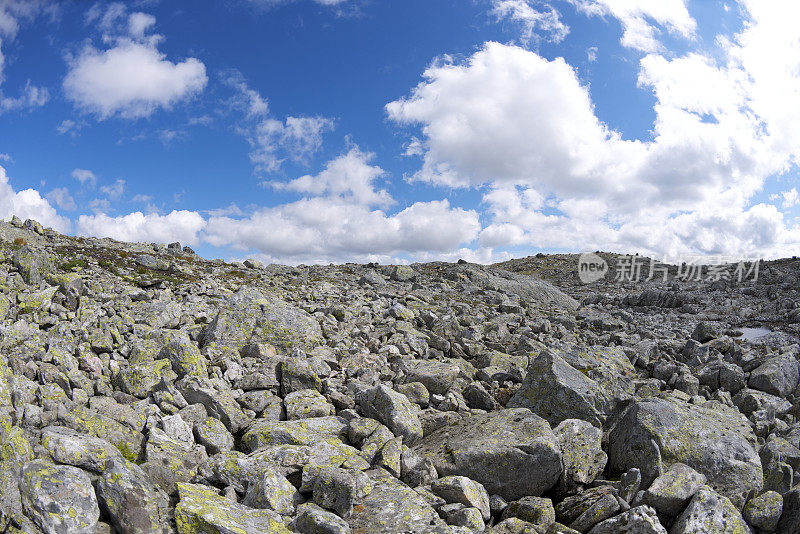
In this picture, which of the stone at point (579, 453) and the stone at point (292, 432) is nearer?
the stone at point (292, 432)

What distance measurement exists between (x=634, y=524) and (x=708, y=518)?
1.60 meters

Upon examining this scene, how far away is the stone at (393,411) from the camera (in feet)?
32.1

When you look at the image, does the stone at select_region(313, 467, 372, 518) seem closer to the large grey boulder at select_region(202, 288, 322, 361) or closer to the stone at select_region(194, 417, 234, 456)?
the stone at select_region(194, 417, 234, 456)

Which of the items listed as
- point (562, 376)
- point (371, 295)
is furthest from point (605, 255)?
point (562, 376)

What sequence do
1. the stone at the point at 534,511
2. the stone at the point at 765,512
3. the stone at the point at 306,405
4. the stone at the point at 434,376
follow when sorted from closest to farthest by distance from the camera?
the stone at the point at 534,511, the stone at the point at 765,512, the stone at the point at 306,405, the stone at the point at 434,376

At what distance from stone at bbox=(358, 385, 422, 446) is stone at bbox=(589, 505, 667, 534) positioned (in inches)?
159

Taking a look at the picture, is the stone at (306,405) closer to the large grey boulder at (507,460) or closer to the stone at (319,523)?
the large grey boulder at (507,460)

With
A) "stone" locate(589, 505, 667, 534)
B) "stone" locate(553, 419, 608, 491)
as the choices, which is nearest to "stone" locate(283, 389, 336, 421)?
"stone" locate(553, 419, 608, 491)

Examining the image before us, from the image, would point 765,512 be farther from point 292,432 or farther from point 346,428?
point 292,432

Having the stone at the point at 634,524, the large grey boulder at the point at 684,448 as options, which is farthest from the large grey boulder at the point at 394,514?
the large grey boulder at the point at 684,448

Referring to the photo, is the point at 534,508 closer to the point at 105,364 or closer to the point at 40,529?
the point at 40,529

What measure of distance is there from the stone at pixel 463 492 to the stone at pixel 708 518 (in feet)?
10.7

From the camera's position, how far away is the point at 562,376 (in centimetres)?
1173

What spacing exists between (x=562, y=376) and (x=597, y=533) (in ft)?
16.4
